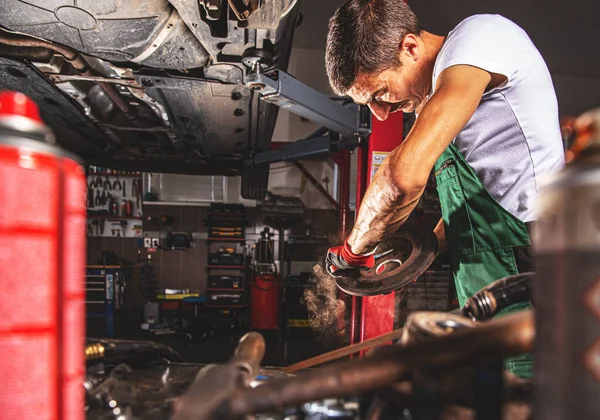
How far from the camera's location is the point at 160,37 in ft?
6.66

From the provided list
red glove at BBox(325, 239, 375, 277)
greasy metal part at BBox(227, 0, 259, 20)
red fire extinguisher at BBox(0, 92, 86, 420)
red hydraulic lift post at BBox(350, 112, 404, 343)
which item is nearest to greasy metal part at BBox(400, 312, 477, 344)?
red fire extinguisher at BBox(0, 92, 86, 420)

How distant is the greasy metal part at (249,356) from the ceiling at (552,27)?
4857mm

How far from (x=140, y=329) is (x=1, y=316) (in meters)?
6.78

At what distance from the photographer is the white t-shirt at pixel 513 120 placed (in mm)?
1013

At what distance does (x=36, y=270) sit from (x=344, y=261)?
1.03 m

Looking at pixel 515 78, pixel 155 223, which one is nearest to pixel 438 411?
pixel 515 78

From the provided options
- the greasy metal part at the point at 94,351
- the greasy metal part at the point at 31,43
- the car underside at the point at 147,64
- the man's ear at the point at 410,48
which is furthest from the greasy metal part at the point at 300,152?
the greasy metal part at the point at 94,351

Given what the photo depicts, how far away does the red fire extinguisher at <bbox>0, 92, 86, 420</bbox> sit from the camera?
0.32 meters

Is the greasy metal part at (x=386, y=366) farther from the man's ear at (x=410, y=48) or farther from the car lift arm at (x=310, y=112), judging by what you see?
the car lift arm at (x=310, y=112)

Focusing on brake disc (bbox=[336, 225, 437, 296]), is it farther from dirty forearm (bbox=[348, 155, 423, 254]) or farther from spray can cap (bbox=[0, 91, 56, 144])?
spray can cap (bbox=[0, 91, 56, 144])

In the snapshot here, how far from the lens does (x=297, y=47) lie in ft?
20.3

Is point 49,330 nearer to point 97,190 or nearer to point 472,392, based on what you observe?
point 472,392

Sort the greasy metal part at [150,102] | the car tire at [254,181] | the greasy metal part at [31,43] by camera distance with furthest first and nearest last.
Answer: the car tire at [254,181], the greasy metal part at [150,102], the greasy metal part at [31,43]

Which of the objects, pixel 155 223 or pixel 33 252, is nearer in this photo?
pixel 33 252
